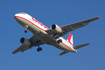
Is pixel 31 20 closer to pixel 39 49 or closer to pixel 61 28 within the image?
pixel 61 28

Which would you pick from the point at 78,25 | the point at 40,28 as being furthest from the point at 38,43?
the point at 78,25

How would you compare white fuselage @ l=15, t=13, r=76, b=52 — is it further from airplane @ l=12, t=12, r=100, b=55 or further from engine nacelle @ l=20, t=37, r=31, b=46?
engine nacelle @ l=20, t=37, r=31, b=46

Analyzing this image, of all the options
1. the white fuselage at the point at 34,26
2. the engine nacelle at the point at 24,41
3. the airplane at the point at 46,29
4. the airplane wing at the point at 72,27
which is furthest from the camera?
the engine nacelle at the point at 24,41

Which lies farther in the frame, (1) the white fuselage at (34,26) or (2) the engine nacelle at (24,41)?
(2) the engine nacelle at (24,41)

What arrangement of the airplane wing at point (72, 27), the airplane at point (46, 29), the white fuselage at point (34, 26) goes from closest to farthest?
the white fuselage at point (34, 26) → the airplane at point (46, 29) → the airplane wing at point (72, 27)

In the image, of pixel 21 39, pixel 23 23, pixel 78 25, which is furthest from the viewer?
pixel 21 39

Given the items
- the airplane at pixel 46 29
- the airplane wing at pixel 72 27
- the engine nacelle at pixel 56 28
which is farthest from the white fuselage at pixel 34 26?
the engine nacelle at pixel 56 28

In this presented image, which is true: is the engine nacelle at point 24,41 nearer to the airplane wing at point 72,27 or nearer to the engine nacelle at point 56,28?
the airplane wing at point 72,27

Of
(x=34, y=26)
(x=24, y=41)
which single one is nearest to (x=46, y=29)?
(x=34, y=26)

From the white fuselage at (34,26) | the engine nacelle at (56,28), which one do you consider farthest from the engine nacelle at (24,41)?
the engine nacelle at (56,28)

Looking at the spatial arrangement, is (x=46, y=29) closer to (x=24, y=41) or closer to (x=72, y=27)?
(x=72, y=27)

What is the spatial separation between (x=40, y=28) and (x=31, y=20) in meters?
2.56

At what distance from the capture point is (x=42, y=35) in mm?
39156

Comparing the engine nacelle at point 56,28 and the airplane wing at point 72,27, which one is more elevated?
the airplane wing at point 72,27
